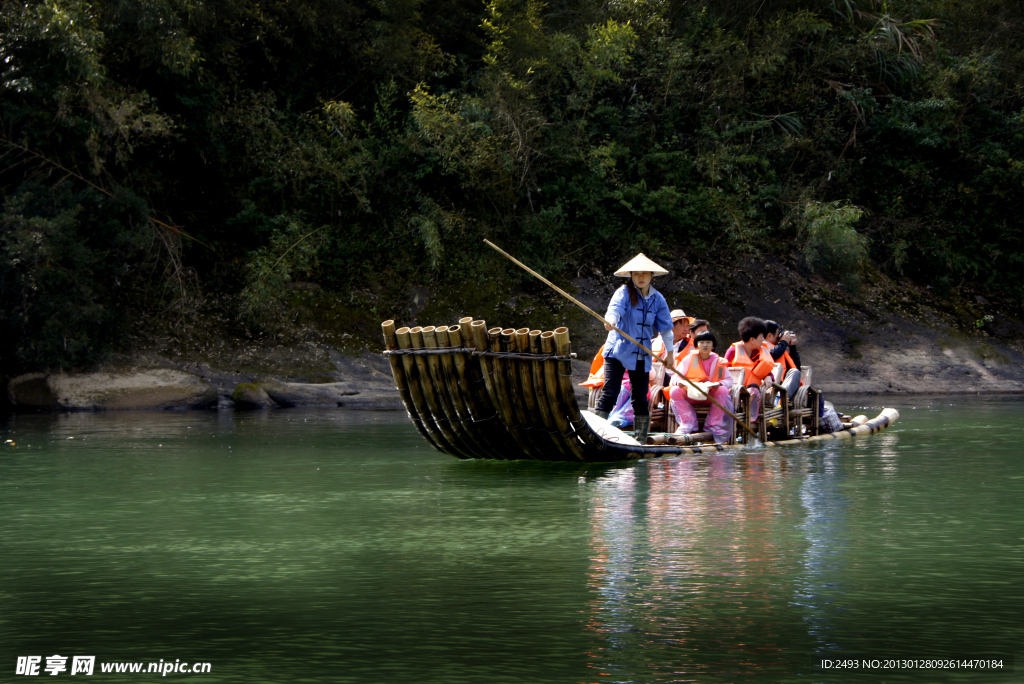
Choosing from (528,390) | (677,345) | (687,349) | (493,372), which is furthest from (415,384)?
(677,345)

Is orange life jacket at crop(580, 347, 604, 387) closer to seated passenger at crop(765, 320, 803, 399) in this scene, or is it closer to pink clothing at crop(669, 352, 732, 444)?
pink clothing at crop(669, 352, 732, 444)

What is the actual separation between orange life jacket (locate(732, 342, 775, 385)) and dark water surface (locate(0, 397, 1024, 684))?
3.92 feet

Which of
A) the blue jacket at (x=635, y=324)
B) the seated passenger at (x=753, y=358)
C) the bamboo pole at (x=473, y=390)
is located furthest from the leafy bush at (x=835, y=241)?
the bamboo pole at (x=473, y=390)

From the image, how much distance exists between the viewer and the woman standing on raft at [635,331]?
483 inches

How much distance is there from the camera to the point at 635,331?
486 inches

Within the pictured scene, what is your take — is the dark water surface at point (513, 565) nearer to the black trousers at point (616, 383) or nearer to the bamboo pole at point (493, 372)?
the bamboo pole at point (493, 372)

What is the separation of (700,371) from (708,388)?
21 centimetres

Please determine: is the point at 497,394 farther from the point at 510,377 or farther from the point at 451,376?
the point at 451,376

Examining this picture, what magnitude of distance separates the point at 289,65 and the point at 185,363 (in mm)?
7748

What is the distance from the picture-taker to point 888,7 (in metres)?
29.7

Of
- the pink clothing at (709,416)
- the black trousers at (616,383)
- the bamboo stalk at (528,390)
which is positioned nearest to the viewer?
the bamboo stalk at (528,390)

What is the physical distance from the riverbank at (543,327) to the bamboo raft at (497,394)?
8312 millimetres

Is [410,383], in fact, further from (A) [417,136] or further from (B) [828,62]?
(B) [828,62]

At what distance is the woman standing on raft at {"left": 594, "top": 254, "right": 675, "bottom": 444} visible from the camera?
12.3 m
